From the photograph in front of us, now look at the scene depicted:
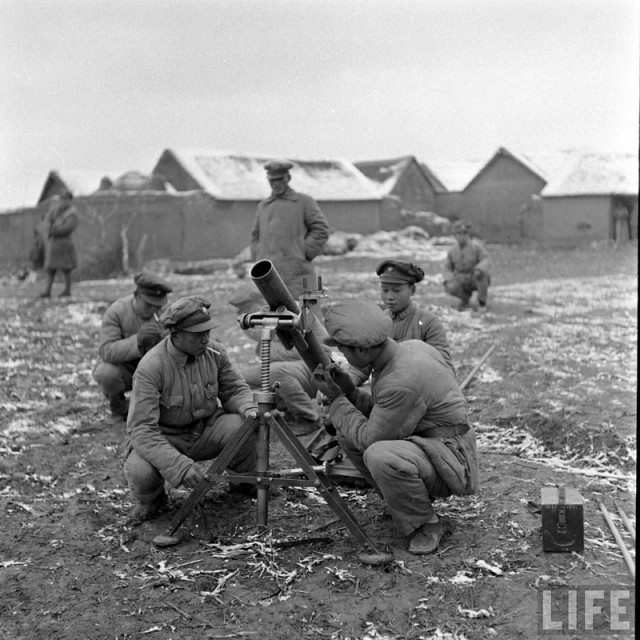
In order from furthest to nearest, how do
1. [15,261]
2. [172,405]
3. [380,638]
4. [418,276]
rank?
[15,261], [418,276], [172,405], [380,638]

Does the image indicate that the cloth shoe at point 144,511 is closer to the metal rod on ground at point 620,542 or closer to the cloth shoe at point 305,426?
the cloth shoe at point 305,426

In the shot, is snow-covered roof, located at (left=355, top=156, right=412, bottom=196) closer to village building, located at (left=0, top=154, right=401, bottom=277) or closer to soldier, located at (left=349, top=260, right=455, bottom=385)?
village building, located at (left=0, top=154, right=401, bottom=277)

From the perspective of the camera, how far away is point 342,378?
448 centimetres

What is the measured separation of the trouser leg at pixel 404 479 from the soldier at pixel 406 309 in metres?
1.44

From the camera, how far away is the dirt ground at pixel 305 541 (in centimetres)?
384

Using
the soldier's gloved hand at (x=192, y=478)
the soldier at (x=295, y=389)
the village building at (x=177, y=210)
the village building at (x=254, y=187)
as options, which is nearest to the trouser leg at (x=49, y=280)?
the village building at (x=177, y=210)

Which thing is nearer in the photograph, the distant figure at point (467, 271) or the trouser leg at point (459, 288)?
the distant figure at point (467, 271)

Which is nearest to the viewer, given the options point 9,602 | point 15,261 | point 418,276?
point 9,602

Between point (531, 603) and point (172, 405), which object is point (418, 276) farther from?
point (531, 603)

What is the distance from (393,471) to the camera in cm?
428

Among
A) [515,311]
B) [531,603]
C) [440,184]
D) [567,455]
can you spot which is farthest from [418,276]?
[440,184]

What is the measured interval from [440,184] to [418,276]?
30839 mm

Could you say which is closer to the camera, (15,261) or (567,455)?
(567,455)

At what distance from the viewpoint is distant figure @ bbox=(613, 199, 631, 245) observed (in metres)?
28.0
